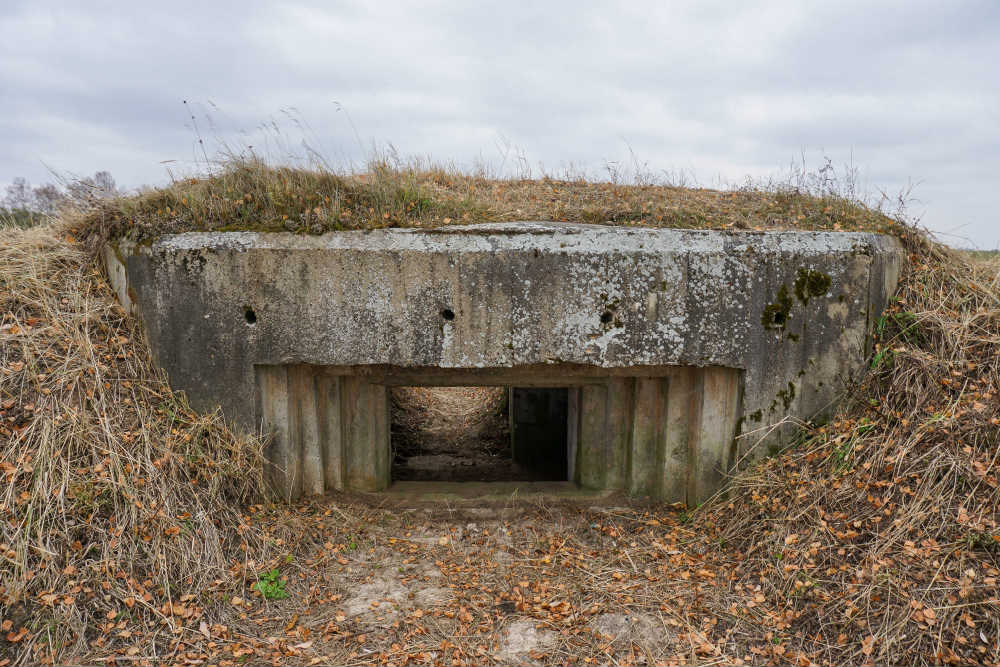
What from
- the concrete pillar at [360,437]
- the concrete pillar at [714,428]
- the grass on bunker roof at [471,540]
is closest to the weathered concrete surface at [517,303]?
the concrete pillar at [714,428]

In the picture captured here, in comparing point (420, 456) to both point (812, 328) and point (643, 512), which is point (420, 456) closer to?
point (643, 512)

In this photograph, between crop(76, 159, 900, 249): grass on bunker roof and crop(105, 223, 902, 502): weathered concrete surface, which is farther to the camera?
crop(76, 159, 900, 249): grass on bunker roof

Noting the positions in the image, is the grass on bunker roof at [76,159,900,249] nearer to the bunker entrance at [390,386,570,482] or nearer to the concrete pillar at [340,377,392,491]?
the concrete pillar at [340,377,392,491]

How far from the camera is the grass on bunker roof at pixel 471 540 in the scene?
2.53m

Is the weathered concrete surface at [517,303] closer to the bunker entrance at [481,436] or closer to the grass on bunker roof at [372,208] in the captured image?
the grass on bunker roof at [372,208]

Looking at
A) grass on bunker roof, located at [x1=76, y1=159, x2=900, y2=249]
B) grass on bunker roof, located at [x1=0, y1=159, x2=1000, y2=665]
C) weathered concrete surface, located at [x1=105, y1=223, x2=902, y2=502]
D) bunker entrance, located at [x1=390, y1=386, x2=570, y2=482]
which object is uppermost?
grass on bunker roof, located at [x1=76, y1=159, x2=900, y2=249]

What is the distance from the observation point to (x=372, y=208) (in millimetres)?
3641

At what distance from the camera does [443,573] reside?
3193 mm

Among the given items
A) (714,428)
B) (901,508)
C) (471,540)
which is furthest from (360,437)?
A: (901,508)

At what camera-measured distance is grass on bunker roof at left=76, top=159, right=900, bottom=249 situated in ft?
11.6

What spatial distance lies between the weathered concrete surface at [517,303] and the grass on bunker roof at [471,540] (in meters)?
0.23

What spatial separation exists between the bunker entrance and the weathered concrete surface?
2.36 m

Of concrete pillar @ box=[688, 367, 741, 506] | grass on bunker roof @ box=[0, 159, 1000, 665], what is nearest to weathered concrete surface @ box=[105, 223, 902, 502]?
concrete pillar @ box=[688, 367, 741, 506]

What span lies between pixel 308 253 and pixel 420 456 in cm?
415
